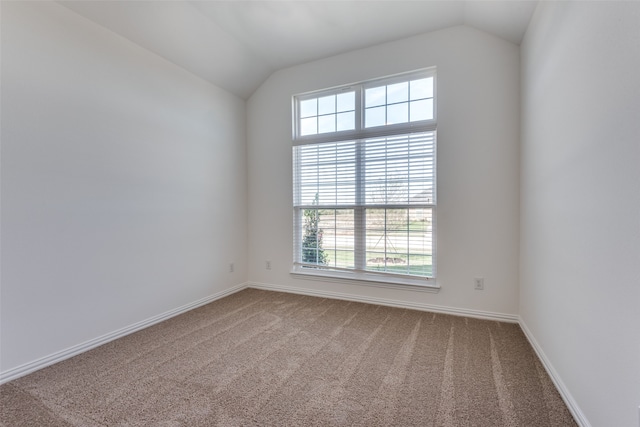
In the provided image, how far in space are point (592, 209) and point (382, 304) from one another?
2.13m

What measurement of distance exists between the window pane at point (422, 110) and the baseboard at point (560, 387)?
214 centimetres

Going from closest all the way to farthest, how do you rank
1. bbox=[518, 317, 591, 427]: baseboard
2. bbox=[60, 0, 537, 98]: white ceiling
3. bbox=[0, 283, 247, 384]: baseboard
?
bbox=[518, 317, 591, 427]: baseboard, bbox=[0, 283, 247, 384]: baseboard, bbox=[60, 0, 537, 98]: white ceiling

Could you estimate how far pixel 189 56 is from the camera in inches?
111

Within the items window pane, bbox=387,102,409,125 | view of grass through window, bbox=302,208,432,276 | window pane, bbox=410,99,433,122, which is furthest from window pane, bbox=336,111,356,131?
view of grass through window, bbox=302,208,432,276

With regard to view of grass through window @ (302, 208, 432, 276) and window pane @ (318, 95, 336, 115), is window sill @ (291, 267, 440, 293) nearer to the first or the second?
view of grass through window @ (302, 208, 432, 276)

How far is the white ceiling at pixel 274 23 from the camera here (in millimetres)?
2260

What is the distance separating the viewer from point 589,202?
133cm

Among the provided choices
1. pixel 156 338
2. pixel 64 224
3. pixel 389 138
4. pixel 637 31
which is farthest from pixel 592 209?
pixel 64 224

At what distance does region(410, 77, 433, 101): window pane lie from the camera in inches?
115

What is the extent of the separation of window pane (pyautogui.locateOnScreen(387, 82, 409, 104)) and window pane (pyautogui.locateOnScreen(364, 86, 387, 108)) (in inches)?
2.2

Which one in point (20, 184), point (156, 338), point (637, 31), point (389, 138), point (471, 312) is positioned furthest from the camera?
point (389, 138)

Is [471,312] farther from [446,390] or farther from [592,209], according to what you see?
[592,209]

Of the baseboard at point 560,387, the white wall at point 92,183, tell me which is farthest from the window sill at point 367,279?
the white wall at point 92,183

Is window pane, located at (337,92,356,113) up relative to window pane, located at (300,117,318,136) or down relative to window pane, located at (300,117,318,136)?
up
